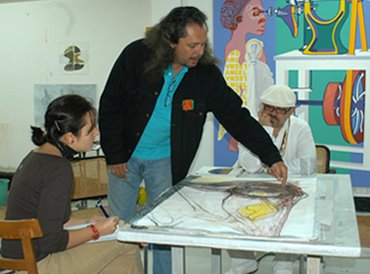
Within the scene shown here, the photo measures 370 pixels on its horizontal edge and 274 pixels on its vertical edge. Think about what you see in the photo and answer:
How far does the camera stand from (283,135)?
2.85m

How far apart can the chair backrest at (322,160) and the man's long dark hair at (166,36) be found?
1.35 m

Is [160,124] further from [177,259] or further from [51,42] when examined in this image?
[51,42]

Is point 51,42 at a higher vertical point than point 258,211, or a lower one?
higher

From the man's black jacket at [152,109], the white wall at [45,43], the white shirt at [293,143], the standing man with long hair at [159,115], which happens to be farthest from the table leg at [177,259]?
the white wall at [45,43]

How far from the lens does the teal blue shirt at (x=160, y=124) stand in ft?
7.80

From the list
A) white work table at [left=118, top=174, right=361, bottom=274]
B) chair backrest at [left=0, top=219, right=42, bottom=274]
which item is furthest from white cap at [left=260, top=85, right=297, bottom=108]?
chair backrest at [left=0, top=219, right=42, bottom=274]

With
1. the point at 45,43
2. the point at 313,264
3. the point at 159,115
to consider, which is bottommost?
the point at 313,264

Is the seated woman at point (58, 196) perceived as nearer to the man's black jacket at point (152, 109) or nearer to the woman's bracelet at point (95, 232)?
the woman's bracelet at point (95, 232)

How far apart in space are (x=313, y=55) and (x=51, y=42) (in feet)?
7.49

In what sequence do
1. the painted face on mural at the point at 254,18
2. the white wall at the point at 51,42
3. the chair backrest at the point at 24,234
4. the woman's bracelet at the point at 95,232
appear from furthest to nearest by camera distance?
the white wall at the point at 51,42 → the painted face on mural at the point at 254,18 → the woman's bracelet at the point at 95,232 → the chair backrest at the point at 24,234

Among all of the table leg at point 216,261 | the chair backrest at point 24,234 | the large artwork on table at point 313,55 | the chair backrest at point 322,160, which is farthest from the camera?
the large artwork on table at point 313,55

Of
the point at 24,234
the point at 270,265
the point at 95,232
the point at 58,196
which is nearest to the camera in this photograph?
the point at 24,234

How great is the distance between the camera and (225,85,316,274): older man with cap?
2742 millimetres

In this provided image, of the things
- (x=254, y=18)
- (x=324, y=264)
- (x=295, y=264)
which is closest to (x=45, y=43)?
(x=254, y=18)
